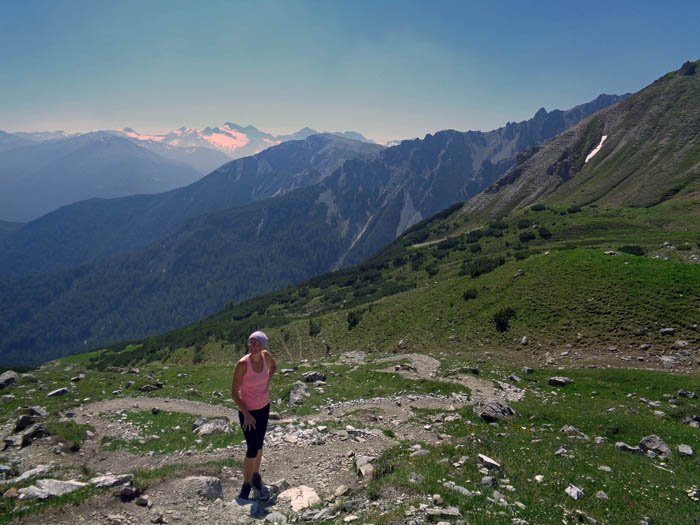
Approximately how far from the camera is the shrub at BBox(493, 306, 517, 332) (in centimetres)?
4028

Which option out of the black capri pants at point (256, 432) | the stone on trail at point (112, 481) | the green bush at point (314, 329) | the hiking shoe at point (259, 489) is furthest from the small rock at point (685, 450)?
the green bush at point (314, 329)

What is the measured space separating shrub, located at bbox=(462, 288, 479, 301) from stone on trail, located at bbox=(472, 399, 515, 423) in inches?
1192

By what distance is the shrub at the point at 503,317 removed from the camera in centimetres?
4028

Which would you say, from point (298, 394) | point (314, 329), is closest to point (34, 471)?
point (298, 394)

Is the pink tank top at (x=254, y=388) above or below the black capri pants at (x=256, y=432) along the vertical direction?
above

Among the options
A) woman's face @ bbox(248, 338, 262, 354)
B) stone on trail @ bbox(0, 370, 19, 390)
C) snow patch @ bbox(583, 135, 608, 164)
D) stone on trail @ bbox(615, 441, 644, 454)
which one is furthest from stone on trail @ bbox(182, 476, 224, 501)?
snow patch @ bbox(583, 135, 608, 164)

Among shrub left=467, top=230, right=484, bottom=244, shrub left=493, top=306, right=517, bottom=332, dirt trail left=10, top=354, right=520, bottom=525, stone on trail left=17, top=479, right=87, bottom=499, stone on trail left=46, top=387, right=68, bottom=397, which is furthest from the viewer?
shrub left=467, top=230, right=484, bottom=244

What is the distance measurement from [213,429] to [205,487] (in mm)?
9596

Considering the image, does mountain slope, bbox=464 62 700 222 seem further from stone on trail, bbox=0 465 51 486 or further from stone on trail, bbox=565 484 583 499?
stone on trail, bbox=0 465 51 486

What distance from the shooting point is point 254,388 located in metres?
10.8

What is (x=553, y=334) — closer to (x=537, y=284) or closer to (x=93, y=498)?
(x=537, y=284)

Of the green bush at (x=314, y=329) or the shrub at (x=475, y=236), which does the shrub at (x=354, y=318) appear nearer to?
the green bush at (x=314, y=329)

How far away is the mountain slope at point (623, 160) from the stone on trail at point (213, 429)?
12443cm

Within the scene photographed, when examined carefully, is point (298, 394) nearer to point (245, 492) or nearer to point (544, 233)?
point (245, 492)
